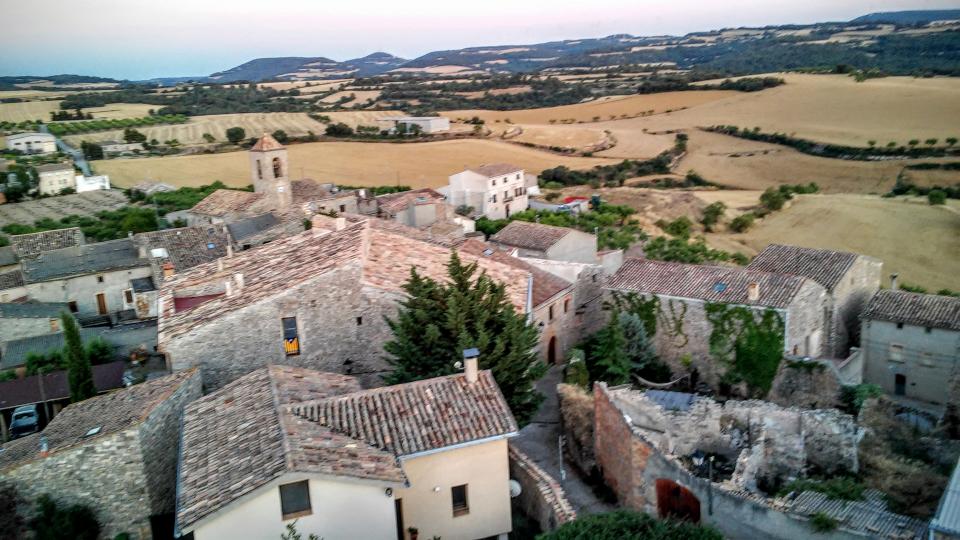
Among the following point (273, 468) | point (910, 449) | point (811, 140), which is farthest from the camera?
point (811, 140)

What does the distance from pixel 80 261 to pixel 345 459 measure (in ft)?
97.2

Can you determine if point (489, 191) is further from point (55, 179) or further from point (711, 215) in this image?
point (55, 179)

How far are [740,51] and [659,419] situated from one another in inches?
7875

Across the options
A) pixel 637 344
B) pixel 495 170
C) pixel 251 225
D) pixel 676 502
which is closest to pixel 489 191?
pixel 495 170

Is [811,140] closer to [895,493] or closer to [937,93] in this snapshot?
[937,93]

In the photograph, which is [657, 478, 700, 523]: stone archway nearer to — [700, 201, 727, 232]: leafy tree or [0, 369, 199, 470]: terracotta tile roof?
[0, 369, 199, 470]: terracotta tile roof

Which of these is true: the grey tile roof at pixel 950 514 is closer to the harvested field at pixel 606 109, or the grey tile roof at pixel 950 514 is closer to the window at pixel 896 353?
the window at pixel 896 353

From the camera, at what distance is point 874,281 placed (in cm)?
2762

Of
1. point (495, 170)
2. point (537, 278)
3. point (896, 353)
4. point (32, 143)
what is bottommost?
point (896, 353)

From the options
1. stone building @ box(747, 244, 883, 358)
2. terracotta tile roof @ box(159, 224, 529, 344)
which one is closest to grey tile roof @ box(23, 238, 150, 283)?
terracotta tile roof @ box(159, 224, 529, 344)

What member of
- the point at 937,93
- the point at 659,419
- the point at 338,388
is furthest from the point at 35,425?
the point at 937,93

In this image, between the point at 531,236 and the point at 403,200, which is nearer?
the point at 531,236

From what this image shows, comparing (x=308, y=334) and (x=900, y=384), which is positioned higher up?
(x=308, y=334)

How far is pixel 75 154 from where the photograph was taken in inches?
3248
